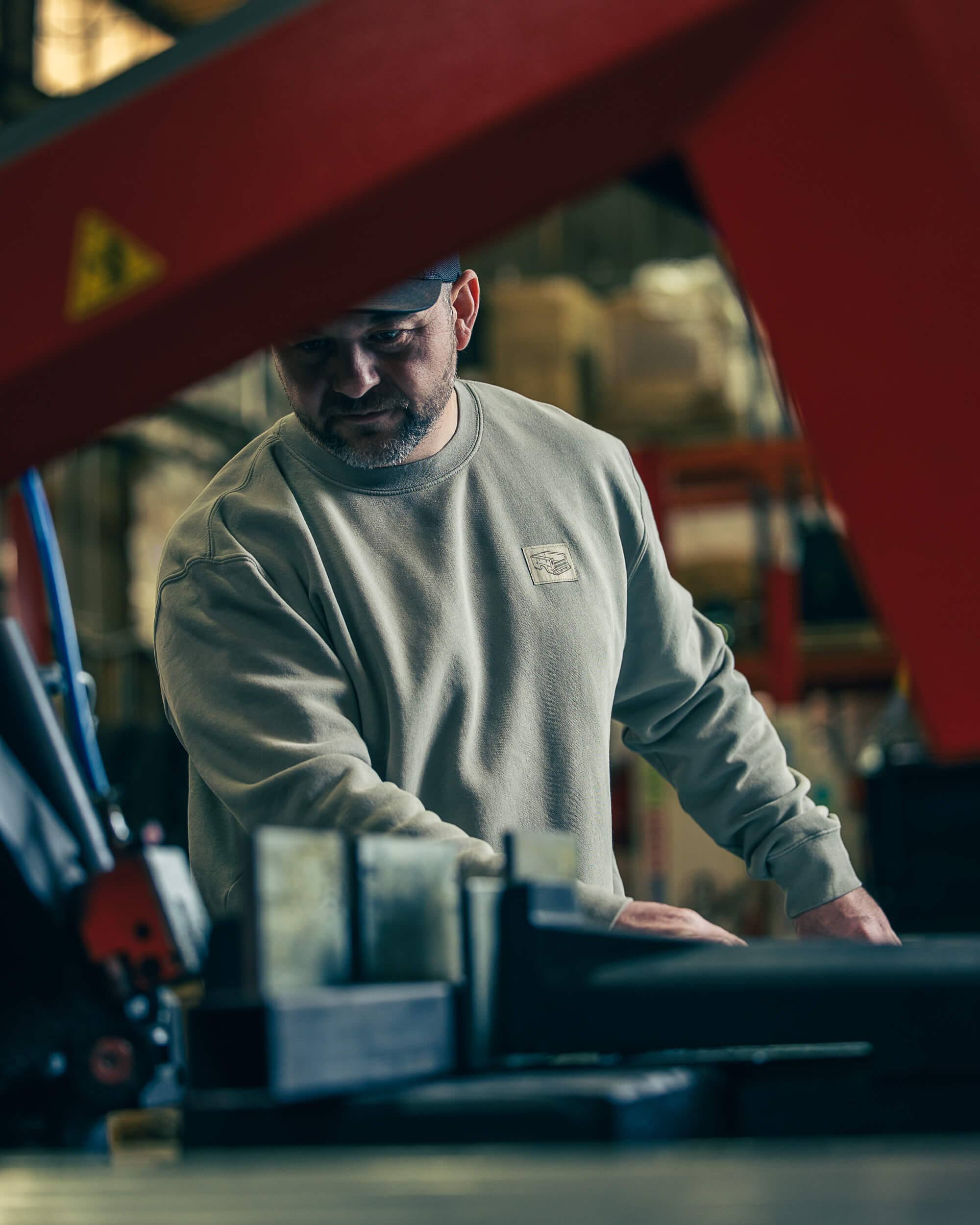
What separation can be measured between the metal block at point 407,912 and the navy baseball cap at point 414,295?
2.67ft

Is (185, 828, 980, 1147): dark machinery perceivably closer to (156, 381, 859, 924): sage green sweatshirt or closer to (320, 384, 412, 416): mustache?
(156, 381, 859, 924): sage green sweatshirt

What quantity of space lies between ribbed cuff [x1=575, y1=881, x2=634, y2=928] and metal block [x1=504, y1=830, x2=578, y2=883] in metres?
0.25

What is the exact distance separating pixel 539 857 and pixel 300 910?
0.21m

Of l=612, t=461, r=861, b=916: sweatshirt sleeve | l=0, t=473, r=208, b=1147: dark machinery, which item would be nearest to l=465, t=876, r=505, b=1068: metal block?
l=0, t=473, r=208, b=1147: dark machinery

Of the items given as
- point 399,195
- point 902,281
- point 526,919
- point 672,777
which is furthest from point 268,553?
point 902,281

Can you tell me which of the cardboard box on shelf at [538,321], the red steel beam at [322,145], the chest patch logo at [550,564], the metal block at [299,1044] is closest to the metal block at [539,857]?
the metal block at [299,1044]

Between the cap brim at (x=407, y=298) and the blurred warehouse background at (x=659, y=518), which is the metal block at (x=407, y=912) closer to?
the cap brim at (x=407, y=298)

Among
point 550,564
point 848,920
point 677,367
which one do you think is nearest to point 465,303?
point 550,564

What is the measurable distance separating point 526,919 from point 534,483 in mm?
953

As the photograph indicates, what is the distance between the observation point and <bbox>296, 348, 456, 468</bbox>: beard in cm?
165

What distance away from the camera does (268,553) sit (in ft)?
5.21

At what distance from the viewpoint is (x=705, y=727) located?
1879 millimetres

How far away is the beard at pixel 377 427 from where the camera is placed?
64.9 inches

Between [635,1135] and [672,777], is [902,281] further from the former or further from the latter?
[672,777]
